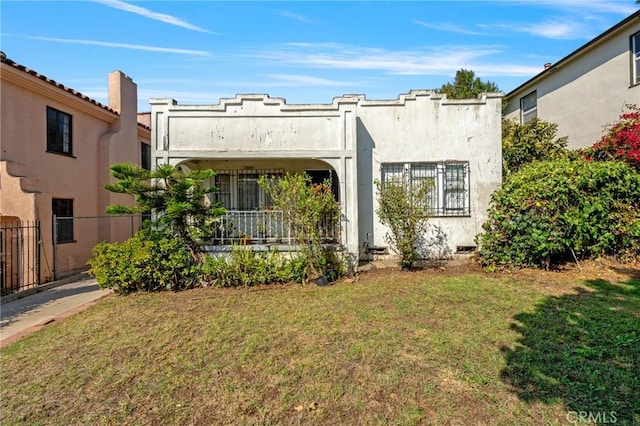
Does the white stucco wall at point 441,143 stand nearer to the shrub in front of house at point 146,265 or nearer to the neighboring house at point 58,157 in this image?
the shrub in front of house at point 146,265

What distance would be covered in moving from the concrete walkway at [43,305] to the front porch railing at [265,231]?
3.21m

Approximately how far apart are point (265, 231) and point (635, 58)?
14285mm

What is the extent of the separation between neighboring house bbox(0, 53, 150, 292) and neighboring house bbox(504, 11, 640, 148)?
19241mm

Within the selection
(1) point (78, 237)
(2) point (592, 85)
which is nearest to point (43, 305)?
(1) point (78, 237)

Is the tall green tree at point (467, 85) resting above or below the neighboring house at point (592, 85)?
above

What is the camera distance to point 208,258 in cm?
852

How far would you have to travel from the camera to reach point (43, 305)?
7.80 m

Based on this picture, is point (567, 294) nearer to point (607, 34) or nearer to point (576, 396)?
point (576, 396)

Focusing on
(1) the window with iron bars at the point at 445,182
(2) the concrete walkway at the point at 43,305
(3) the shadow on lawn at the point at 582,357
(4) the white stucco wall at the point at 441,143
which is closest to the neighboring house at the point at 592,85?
(4) the white stucco wall at the point at 441,143

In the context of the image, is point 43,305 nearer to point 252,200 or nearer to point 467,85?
point 252,200

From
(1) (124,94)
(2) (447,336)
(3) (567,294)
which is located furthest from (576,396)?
(1) (124,94)

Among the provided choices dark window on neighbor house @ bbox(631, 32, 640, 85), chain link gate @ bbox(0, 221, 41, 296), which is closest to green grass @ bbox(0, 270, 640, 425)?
chain link gate @ bbox(0, 221, 41, 296)

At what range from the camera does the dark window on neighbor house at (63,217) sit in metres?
11.3

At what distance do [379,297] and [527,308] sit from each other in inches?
109
